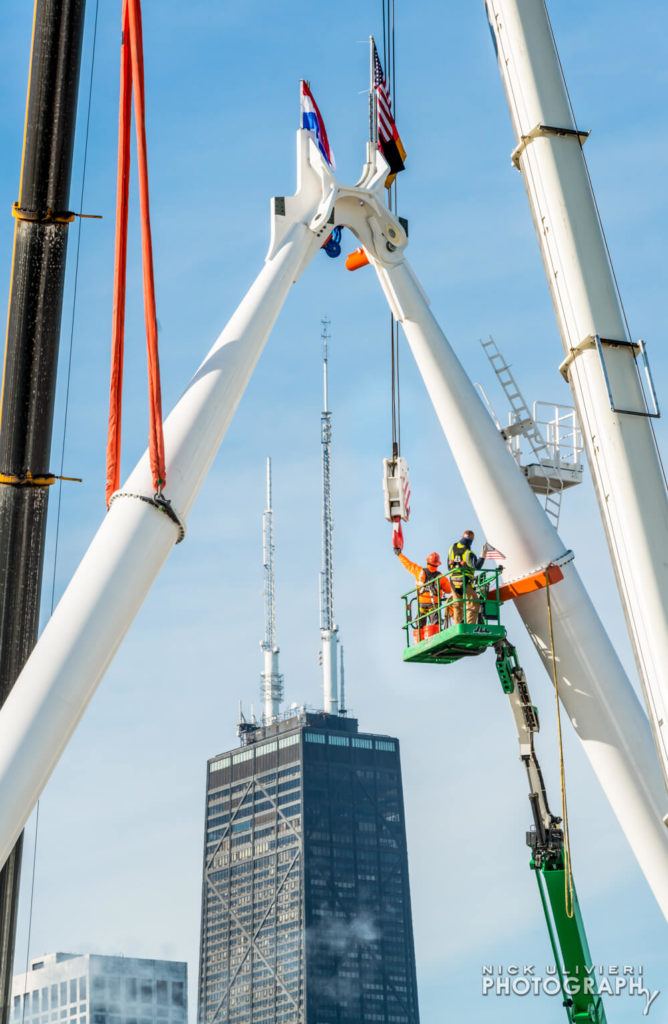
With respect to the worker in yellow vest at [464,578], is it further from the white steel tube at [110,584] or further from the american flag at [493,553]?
the white steel tube at [110,584]

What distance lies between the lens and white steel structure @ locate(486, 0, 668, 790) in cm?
2108

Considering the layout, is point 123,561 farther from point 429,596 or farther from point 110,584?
point 429,596

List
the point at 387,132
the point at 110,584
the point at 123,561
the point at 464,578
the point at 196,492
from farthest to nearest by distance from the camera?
the point at 387,132 < the point at 464,578 < the point at 196,492 < the point at 123,561 < the point at 110,584

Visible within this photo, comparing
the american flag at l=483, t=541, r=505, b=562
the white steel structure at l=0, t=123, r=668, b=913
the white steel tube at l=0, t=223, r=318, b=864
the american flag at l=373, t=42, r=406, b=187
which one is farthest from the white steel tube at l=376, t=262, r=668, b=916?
the white steel tube at l=0, t=223, r=318, b=864

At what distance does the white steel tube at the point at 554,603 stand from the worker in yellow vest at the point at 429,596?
5.49 feet

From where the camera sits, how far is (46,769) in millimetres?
24609

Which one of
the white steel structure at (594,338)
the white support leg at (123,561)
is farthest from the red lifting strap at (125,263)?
the white steel structure at (594,338)

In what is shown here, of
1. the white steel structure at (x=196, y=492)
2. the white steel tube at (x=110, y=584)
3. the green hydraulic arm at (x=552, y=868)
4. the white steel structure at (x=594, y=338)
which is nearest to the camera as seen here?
the white steel structure at (x=594, y=338)

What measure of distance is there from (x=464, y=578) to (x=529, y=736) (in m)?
3.48

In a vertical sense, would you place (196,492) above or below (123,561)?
above

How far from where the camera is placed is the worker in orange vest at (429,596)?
3256cm

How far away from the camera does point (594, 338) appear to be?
73.9 ft

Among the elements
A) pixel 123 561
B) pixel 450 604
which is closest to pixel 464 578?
pixel 450 604

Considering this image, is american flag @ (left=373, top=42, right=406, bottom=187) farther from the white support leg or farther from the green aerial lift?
the green aerial lift
